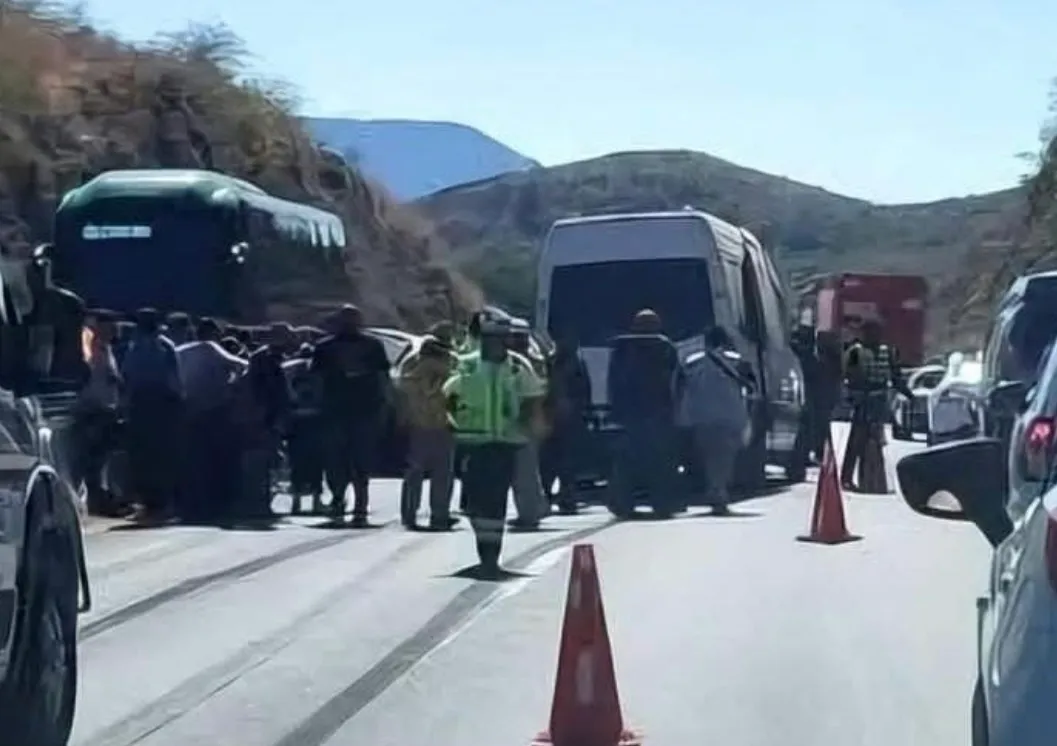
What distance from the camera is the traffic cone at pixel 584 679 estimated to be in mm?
9930

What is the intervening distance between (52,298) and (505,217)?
106 m

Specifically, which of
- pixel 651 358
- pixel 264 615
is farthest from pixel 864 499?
pixel 264 615

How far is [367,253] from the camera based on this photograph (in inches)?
2135

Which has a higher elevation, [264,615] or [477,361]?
[477,361]

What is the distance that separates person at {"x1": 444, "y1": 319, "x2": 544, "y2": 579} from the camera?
17.3m

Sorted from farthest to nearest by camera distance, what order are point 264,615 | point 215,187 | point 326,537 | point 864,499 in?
1. point 215,187
2. point 864,499
3. point 326,537
4. point 264,615

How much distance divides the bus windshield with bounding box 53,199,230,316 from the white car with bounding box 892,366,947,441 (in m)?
17.0

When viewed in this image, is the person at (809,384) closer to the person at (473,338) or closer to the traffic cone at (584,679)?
the person at (473,338)

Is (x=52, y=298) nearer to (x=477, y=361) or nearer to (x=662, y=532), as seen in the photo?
(x=477, y=361)

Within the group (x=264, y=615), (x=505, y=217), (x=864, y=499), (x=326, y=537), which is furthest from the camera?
(x=505, y=217)

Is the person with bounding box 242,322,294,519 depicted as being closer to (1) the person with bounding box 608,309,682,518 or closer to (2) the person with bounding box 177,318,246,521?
(2) the person with bounding box 177,318,246,521

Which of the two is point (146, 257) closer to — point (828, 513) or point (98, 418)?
point (98, 418)

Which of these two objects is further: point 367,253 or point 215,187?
point 367,253

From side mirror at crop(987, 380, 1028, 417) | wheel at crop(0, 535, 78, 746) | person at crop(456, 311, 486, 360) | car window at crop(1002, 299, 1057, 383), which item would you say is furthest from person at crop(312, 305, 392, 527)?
wheel at crop(0, 535, 78, 746)
